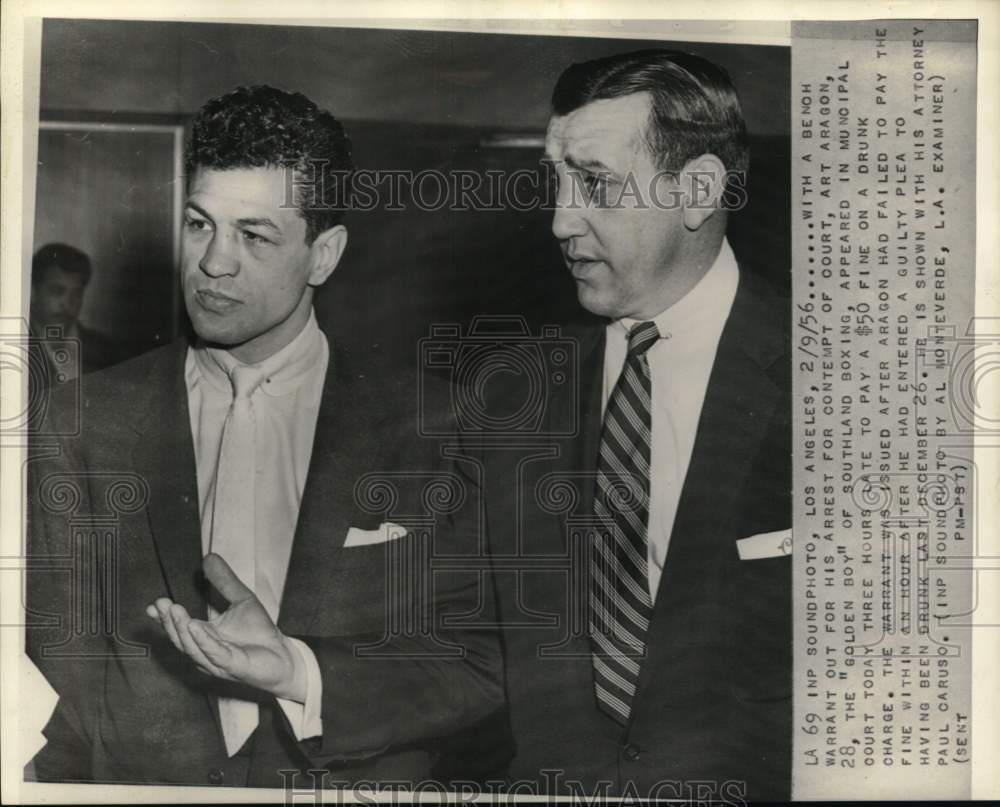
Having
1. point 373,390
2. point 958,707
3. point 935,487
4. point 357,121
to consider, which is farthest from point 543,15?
point 958,707

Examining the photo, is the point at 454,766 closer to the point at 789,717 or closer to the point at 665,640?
the point at 665,640

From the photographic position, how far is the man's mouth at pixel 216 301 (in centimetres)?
175

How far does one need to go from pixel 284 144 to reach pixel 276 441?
512 mm

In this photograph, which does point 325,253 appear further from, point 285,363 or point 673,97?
point 673,97

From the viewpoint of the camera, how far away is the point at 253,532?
1.76 m

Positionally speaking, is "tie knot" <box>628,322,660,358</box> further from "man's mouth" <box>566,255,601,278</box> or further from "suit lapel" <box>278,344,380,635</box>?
"suit lapel" <box>278,344,380,635</box>

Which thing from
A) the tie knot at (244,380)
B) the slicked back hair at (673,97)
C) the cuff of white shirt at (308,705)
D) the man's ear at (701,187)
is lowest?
the cuff of white shirt at (308,705)

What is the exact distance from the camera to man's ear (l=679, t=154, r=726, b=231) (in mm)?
1752

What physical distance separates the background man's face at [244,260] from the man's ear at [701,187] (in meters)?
0.66

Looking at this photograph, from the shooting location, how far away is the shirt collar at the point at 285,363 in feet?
5.81

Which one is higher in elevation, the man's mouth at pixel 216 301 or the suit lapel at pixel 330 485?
the man's mouth at pixel 216 301

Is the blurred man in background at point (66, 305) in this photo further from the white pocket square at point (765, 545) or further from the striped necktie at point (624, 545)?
the white pocket square at point (765, 545)

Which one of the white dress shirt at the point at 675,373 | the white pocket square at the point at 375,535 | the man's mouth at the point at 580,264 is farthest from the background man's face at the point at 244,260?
the white dress shirt at the point at 675,373

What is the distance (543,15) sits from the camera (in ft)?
5.87
